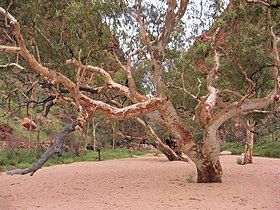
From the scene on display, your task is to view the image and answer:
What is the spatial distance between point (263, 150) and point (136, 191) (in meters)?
23.5

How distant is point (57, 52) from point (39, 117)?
2217 cm

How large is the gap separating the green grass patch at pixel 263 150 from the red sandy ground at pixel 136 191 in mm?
16299

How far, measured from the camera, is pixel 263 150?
32.6 m

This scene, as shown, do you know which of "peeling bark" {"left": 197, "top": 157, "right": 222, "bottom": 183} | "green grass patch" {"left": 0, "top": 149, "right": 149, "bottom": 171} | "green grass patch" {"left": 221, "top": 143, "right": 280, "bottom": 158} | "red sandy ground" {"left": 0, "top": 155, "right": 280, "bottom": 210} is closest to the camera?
"red sandy ground" {"left": 0, "top": 155, "right": 280, "bottom": 210}

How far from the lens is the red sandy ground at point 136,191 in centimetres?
923

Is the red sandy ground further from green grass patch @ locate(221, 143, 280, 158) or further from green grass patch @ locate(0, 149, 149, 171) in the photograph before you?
green grass patch @ locate(221, 143, 280, 158)

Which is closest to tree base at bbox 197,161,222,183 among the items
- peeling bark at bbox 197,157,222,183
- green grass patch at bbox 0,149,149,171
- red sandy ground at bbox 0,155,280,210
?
peeling bark at bbox 197,157,222,183

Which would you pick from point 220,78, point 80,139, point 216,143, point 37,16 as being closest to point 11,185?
point 37,16

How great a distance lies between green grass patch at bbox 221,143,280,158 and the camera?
30.9 meters

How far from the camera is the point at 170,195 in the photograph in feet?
33.8

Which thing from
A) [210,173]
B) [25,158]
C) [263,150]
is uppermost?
[263,150]

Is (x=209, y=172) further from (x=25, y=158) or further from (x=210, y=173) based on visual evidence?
(x=25, y=158)

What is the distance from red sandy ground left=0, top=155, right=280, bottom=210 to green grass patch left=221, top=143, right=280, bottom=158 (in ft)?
53.5

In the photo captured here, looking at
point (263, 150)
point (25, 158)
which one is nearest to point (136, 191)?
point (25, 158)
